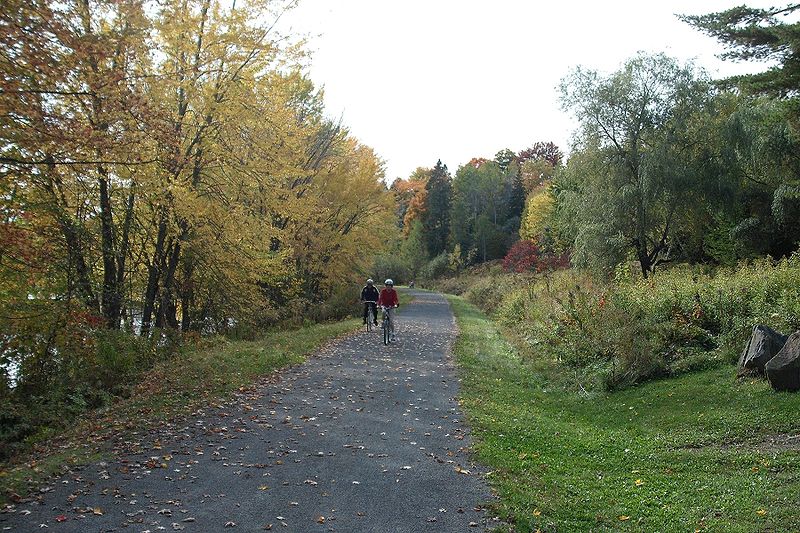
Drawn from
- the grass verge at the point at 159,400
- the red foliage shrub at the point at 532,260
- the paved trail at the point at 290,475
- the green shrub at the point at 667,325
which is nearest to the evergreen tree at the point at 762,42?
the green shrub at the point at 667,325

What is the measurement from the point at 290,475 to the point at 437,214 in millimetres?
77831

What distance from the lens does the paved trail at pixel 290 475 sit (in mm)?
4992

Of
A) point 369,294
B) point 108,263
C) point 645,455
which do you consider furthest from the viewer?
point 369,294

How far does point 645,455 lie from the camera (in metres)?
6.90

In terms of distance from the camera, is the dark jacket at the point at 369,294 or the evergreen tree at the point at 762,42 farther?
the dark jacket at the point at 369,294

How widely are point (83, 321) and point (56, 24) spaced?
16.5ft

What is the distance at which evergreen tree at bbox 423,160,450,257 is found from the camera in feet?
271

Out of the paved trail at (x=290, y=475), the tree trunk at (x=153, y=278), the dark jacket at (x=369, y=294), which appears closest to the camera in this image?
the paved trail at (x=290, y=475)

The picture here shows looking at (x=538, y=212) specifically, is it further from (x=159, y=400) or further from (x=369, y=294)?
(x=159, y=400)

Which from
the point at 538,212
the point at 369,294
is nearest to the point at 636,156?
the point at 369,294

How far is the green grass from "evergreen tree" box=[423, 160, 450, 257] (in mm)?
71275

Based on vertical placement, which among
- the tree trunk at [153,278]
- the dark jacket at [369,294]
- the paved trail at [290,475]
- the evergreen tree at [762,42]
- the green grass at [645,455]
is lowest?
the green grass at [645,455]

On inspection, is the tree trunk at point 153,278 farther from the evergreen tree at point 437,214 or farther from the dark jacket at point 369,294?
the evergreen tree at point 437,214

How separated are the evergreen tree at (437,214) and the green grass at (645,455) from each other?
71.3 m
